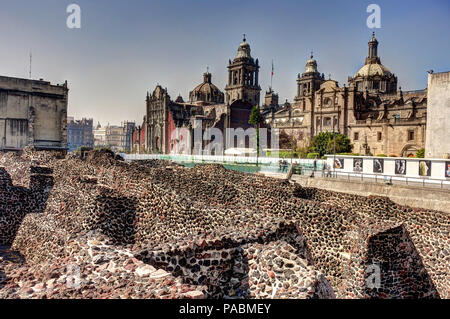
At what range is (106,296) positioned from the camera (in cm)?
480

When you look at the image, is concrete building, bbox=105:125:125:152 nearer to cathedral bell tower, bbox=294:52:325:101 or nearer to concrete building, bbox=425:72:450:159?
cathedral bell tower, bbox=294:52:325:101

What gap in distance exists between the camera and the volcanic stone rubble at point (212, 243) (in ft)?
18.3

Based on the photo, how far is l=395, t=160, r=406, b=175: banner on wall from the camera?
66.6 feet

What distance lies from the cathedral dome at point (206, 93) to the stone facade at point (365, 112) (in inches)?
468

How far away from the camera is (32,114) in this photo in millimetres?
39438

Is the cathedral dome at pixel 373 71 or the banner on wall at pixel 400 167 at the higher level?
the cathedral dome at pixel 373 71

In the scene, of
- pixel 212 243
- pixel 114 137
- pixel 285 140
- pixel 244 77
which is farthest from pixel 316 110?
pixel 114 137

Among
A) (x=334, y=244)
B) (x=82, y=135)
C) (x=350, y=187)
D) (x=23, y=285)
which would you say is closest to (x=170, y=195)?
(x=334, y=244)

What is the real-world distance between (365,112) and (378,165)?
140 ft

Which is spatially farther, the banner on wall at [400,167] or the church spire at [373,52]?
the church spire at [373,52]

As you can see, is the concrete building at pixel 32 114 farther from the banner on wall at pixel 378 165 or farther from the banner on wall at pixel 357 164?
the banner on wall at pixel 378 165

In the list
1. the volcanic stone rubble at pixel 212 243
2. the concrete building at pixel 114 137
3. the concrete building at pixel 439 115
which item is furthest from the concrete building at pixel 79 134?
the volcanic stone rubble at pixel 212 243

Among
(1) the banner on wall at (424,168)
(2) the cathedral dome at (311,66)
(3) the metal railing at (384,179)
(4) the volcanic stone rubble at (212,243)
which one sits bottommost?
(4) the volcanic stone rubble at (212,243)

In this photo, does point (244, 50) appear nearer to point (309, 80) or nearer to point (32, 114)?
point (309, 80)
